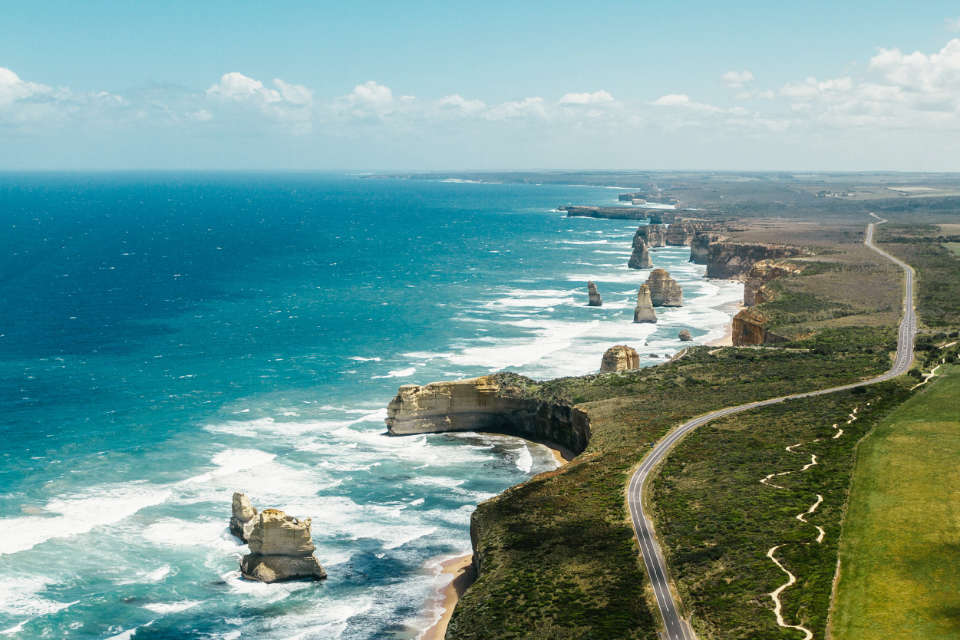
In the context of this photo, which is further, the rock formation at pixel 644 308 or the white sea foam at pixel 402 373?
the rock formation at pixel 644 308

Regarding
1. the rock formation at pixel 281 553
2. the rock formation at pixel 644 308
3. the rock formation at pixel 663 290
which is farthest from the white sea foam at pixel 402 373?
the rock formation at pixel 663 290

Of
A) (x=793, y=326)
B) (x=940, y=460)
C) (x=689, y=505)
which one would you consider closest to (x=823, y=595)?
(x=689, y=505)

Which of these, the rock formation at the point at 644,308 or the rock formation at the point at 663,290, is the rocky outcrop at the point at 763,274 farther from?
the rock formation at the point at 644,308

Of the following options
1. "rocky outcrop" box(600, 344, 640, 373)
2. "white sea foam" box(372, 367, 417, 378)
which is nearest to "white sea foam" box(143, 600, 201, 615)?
"white sea foam" box(372, 367, 417, 378)

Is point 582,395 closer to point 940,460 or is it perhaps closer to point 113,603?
point 940,460

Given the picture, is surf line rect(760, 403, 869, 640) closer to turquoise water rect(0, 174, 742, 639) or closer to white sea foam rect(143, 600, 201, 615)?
turquoise water rect(0, 174, 742, 639)

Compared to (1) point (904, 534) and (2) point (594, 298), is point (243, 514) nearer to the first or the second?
(1) point (904, 534)

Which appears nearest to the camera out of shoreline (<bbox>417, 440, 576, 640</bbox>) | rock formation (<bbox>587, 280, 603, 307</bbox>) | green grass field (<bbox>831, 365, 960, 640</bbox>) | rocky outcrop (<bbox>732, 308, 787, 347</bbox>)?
green grass field (<bbox>831, 365, 960, 640</bbox>)
